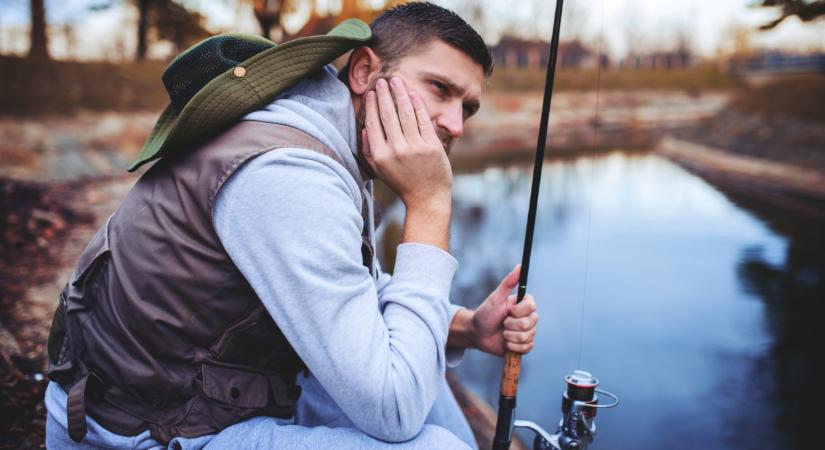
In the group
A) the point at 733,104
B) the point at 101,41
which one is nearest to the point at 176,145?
the point at 101,41

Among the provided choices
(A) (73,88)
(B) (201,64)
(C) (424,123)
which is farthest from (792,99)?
(B) (201,64)

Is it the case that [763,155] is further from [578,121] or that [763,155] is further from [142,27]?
[142,27]

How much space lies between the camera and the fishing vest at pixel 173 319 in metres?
1.15

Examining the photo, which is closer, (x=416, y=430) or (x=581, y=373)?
(x=416, y=430)

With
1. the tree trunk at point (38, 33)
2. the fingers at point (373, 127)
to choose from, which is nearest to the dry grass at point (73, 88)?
the tree trunk at point (38, 33)

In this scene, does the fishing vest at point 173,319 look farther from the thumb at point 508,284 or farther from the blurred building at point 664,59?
the blurred building at point 664,59

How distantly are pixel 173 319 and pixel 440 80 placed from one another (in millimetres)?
800

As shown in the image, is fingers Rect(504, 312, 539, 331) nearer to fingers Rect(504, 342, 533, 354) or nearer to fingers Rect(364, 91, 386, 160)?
fingers Rect(504, 342, 533, 354)

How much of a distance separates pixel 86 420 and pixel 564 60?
30.4 metres

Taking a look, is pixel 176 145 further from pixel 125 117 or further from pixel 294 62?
pixel 125 117

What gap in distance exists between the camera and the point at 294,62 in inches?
49.6

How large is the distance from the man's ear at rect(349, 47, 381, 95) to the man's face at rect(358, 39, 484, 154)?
29 millimetres

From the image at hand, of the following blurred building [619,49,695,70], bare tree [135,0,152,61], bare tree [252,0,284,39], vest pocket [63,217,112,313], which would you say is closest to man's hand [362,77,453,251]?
vest pocket [63,217,112,313]

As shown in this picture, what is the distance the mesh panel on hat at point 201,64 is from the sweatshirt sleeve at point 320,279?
314 mm
